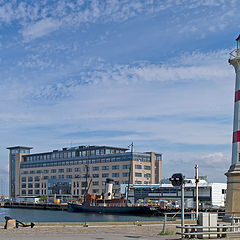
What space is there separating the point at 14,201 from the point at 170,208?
8754 centimetres

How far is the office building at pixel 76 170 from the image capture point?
154 meters

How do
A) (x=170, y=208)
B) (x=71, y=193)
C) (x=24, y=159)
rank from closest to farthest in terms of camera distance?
(x=170, y=208)
(x=71, y=193)
(x=24, y=159)

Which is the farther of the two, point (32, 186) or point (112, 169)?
point (32, 186)

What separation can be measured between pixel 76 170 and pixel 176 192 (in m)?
45.9

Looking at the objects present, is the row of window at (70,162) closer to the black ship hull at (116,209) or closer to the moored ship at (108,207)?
the moored ship at (108,207)

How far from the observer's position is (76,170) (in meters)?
167

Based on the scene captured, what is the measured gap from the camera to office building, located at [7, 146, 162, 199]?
154375 millimetres

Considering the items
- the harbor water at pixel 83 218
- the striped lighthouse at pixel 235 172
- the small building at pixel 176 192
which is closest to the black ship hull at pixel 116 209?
the harbor water at pixel 83 218

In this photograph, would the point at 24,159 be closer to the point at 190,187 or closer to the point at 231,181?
the point at 190,187

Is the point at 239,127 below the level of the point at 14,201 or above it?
above

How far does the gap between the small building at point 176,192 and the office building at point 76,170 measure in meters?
7.65

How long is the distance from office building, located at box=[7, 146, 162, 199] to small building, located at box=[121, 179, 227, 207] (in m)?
7.65

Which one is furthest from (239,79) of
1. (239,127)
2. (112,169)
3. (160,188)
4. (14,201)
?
(14,201)

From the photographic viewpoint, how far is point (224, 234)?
2689cm
